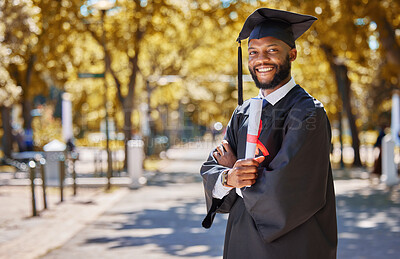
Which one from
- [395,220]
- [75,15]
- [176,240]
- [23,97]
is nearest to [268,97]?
[176,240]

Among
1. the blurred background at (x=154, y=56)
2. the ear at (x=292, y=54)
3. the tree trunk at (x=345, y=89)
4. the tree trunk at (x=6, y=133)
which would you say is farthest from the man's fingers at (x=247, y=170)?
the tree trunk at (x=6, y=133)

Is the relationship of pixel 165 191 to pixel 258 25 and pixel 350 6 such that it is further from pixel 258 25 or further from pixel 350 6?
pixel 258 25

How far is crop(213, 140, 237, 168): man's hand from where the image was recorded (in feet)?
11.0

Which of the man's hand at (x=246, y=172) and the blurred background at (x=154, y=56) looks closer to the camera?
the man's hand at (x=246, y=172)

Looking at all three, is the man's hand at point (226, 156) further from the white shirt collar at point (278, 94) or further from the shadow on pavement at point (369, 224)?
the shadow on pavement at point (369, 224)

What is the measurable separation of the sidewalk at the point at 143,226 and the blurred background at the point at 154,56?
2934 mm

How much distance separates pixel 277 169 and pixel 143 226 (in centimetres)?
687

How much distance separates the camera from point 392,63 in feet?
46.0

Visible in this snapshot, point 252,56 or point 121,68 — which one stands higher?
point 121,68

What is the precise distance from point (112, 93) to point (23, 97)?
9187 millimetres

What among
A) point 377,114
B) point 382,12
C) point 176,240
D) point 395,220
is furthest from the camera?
point 377,114

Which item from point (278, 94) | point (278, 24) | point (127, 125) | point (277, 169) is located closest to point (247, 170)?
point (277, 169)

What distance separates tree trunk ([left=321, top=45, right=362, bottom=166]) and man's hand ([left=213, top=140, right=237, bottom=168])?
20988 mm

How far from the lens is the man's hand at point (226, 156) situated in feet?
11.0
